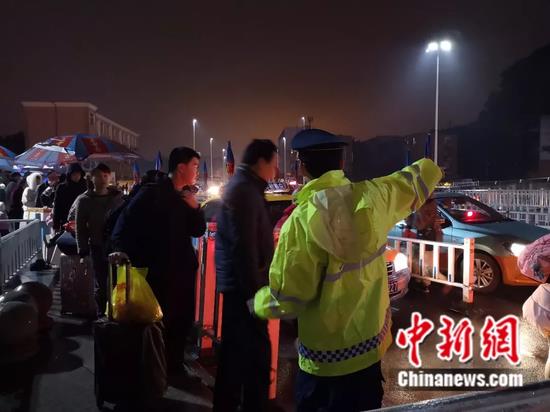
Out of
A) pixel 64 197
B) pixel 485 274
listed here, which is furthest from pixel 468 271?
pixel 64 197

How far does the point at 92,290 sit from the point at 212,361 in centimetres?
249

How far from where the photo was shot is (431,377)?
385 cm

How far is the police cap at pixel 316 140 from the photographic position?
2.20 m

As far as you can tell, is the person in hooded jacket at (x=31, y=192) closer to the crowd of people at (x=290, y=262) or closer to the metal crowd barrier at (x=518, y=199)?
the crowd of people at (x=290, y=262)

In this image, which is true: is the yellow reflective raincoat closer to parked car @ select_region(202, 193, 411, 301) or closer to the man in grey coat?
parked car @ select_region(202, 193, 411, 301)

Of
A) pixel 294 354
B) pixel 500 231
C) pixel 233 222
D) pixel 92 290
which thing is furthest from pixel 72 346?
pixel 500 231

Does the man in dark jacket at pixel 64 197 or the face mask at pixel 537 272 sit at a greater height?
the man in dark jacket at pixel 64 197

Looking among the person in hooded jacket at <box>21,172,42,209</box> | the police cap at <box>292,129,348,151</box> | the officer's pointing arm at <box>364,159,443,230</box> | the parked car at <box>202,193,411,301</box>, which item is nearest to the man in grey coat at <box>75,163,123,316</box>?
the parked car at <box>202,193,411,301</box>

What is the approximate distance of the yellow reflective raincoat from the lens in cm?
193

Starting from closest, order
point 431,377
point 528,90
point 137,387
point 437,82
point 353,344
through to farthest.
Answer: point 353,344 < point 137,387 < point 431,377 < point 437,82 < point 528,90

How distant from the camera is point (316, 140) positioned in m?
2.21

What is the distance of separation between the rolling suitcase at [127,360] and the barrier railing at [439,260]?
507 cm

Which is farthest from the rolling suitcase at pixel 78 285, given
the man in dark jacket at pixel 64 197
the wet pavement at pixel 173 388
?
the man in dark jacket at pixel 64 197

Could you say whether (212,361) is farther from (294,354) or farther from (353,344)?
(353,344)
